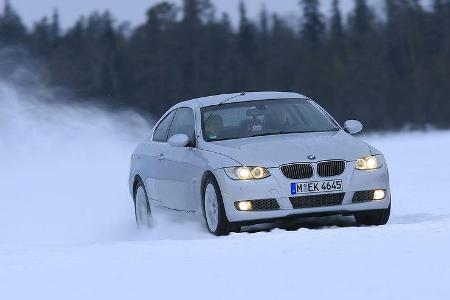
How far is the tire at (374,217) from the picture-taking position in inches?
392

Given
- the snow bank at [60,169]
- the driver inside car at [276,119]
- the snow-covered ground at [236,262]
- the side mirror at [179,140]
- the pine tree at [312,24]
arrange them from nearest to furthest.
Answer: the snow-covered ground at [236,262] → the side mirror at [179,140] → the driver inside car at [276,119] → the snow bank at [60,169] → the pine tree at [312,24]

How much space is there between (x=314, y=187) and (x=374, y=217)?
34.9 inches

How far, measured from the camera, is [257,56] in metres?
78.8

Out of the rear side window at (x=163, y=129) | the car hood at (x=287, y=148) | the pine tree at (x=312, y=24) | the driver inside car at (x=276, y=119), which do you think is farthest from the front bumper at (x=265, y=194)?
the pine tree at (x=312, y=24)

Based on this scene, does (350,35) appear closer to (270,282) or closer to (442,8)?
(442,8)

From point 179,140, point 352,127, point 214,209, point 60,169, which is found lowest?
point 60,169

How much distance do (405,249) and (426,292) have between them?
47.8 inches

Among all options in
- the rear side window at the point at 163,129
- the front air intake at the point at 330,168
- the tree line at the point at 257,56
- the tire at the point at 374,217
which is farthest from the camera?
the tree line at the point at 257,56

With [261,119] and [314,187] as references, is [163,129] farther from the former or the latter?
[314,187]

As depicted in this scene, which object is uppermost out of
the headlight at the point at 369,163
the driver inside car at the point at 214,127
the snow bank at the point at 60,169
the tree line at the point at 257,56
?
the driver inside car at the point at 214,127

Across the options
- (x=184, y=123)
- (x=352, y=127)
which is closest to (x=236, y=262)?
(x=352, y=127)

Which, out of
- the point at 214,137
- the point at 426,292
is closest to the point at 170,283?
the point at 426,292

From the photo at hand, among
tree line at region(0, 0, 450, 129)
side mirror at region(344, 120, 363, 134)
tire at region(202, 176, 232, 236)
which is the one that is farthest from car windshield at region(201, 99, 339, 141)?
tree line at region(0, 0, 450, 129)

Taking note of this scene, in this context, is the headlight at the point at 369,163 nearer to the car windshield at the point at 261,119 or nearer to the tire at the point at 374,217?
the tire at the point at 374,217
